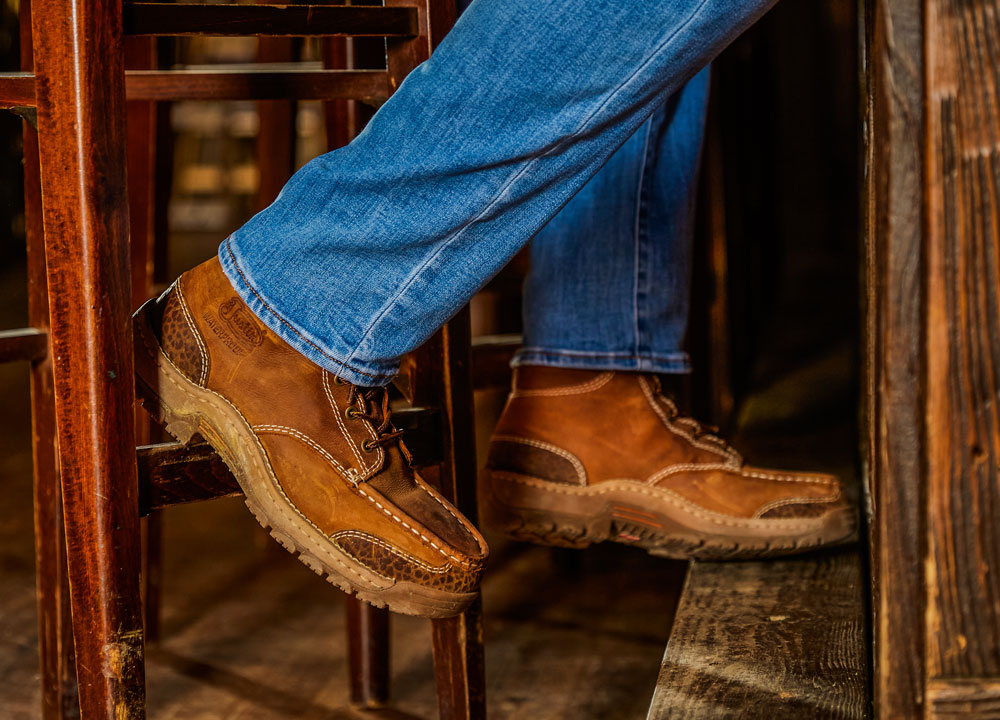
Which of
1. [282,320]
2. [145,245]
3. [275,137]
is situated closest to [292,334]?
[282,320]

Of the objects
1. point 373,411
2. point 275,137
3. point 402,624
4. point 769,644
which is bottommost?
point 402,624

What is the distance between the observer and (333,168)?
2.16 feet

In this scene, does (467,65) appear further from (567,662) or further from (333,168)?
(567,662)

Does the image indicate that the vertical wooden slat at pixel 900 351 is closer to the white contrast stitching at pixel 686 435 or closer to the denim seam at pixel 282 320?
the denim seam at pixel 282 320

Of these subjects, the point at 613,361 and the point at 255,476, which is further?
the point at 613,361

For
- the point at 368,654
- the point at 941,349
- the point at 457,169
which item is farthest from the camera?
the point at 368,654

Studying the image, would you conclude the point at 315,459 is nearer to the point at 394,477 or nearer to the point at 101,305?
the point at 394,477

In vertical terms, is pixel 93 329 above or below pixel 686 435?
above

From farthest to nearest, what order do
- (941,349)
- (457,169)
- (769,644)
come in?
(769,644) < (457,169) < (941,349)

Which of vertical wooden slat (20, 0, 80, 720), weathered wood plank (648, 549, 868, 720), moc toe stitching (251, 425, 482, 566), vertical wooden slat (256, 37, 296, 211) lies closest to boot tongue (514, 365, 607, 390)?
weathered wood plank (648, 549, 868, 720)

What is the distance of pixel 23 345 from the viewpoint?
0.97 metres

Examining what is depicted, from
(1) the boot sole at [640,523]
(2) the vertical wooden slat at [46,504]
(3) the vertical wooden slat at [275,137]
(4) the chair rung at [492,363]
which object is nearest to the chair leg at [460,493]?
(1) the boot sole at [640,523]

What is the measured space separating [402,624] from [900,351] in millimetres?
1014

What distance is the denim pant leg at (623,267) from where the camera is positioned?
0.98 metres
